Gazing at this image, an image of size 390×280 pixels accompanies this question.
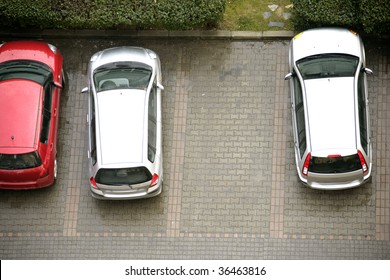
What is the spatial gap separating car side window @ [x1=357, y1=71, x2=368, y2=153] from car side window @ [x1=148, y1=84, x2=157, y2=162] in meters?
4.40

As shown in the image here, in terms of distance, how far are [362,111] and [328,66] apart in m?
1.20

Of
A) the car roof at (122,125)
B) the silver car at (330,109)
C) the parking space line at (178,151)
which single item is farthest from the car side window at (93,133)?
the silver car at (330,109)

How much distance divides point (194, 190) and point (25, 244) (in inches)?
154

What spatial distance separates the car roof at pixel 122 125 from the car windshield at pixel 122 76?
0.16 metres

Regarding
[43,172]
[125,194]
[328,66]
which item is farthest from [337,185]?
[43,172]

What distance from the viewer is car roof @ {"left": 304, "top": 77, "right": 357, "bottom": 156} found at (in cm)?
1661

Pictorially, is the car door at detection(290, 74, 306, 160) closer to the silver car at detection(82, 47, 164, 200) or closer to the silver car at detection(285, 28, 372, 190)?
the silver car at detection(285, 28, 372, 190)

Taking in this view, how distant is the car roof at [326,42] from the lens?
1723 cm

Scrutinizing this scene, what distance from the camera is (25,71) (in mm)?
17656

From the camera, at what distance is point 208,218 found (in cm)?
1753

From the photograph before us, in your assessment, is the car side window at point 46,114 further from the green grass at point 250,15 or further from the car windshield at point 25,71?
the green grass at point 250,15

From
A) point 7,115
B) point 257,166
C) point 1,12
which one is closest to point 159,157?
point 257,166

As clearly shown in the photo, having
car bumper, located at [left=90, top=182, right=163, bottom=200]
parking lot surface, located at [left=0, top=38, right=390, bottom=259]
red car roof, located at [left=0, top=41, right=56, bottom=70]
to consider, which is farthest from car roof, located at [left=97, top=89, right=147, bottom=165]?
red car roof, located at [left=0, top=41, right=56, bottom=70]

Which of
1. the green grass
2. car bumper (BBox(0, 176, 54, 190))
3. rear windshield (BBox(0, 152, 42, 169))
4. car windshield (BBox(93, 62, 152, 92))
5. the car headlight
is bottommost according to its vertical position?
car bumper (BBox(0, 176, 54, 190))
